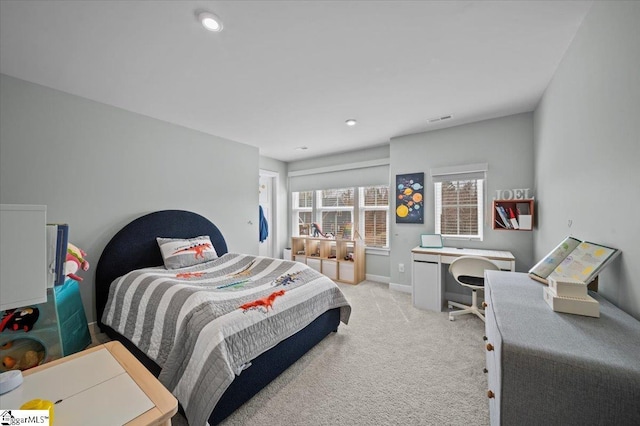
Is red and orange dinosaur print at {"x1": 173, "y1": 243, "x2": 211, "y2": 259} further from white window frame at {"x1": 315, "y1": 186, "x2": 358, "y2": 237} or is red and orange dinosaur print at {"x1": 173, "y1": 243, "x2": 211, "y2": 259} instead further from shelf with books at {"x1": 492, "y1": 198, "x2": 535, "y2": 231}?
shelf with books at {"x1": 492, "y1": 198, "x2": 535, "y2": 231}

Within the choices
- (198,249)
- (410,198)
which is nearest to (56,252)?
(198,249)

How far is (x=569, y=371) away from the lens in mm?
781

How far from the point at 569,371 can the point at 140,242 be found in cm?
368

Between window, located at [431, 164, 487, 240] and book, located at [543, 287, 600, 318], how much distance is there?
2451 millimetres

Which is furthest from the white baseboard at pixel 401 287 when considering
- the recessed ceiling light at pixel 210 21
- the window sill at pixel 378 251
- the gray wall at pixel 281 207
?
the recessed ceiling light at pixel 210 21

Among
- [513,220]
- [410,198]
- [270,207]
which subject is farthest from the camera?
[270,207]

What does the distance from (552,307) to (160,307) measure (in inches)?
99.1

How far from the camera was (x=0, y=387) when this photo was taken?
0.79 m

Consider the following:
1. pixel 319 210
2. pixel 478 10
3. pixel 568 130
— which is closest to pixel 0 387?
pixel 478 10

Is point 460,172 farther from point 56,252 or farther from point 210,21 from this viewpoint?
point 56,252

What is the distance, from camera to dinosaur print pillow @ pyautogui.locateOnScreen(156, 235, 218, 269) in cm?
290

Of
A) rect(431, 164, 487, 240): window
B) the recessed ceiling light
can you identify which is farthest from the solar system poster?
the recessed ceiling light

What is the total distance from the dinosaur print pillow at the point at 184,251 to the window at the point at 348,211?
251 cm

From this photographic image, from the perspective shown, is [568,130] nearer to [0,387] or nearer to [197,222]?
[0,387]
